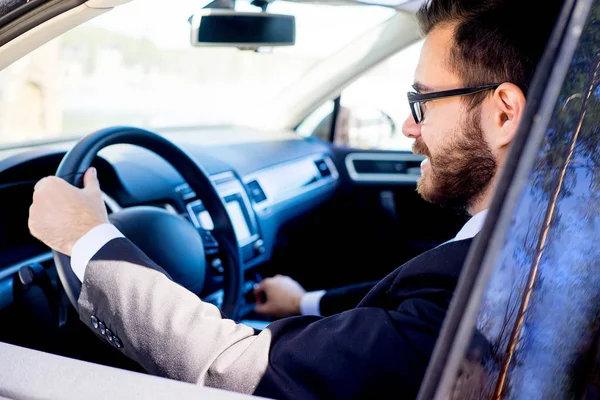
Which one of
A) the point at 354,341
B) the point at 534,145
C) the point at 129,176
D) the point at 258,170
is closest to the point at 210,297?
the point at 129,176

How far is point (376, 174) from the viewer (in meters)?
3.78

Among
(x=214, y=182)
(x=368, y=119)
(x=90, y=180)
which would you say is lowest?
(x=368, y=119)

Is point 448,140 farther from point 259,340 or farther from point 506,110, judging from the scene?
point 259,340

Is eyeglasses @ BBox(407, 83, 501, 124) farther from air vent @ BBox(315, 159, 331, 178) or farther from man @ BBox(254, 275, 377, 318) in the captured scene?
air vent @ BBox(315, 159, 331, 178)

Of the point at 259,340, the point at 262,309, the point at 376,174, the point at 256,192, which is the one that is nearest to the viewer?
the point at 259,340

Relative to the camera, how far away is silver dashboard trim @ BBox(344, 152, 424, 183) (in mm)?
3734

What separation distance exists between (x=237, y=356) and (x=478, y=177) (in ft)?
2.03

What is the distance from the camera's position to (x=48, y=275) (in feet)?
A: 6.13

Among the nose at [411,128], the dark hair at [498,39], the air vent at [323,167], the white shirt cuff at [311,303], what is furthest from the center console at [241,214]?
the dark hair at [498,39]

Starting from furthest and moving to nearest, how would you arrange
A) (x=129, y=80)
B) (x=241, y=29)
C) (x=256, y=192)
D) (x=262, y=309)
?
(x=129, y=80) → (x=256, y=192) → (x=262, y=309) → (x=241, y=29)

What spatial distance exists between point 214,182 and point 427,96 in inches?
49.1

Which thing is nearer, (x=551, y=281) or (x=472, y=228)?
(x=551, y=281)

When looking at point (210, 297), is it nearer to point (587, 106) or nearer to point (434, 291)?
point (434, 291)

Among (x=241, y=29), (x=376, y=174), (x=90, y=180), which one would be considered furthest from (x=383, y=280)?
(x=376, y=174)
